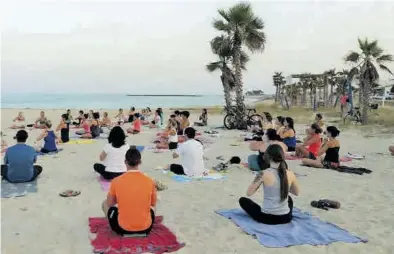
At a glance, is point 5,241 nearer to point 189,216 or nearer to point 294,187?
point 189,216

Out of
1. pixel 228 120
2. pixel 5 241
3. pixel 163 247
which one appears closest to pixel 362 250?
pixel 163 247

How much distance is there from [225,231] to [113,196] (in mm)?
1504

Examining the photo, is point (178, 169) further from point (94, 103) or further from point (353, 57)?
point (94, 103)

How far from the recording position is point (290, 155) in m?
11.4

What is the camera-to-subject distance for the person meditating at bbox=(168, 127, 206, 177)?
324 inches

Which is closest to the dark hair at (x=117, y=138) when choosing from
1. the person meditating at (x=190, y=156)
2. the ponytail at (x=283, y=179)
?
the person meditating at (x=190, y=156)

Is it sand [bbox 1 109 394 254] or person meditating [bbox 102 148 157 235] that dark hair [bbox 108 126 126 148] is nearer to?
sand [bbox 1 109 394 254]

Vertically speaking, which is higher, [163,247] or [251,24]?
[251,24]

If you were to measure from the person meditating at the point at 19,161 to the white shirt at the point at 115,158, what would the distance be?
1307 millimetres

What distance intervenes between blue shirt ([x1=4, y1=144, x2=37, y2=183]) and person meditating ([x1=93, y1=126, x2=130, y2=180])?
1.28m

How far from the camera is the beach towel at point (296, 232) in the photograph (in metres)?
4.93

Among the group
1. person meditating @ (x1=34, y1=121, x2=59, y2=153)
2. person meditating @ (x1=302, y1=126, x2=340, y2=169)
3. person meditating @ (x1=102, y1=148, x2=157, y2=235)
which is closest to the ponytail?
person meditating @ (x1=102, y1=148, x2=157, y2=235)

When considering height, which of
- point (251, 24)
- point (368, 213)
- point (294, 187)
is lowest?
point (368, 213)

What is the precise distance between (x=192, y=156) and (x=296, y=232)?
11.5 ft
